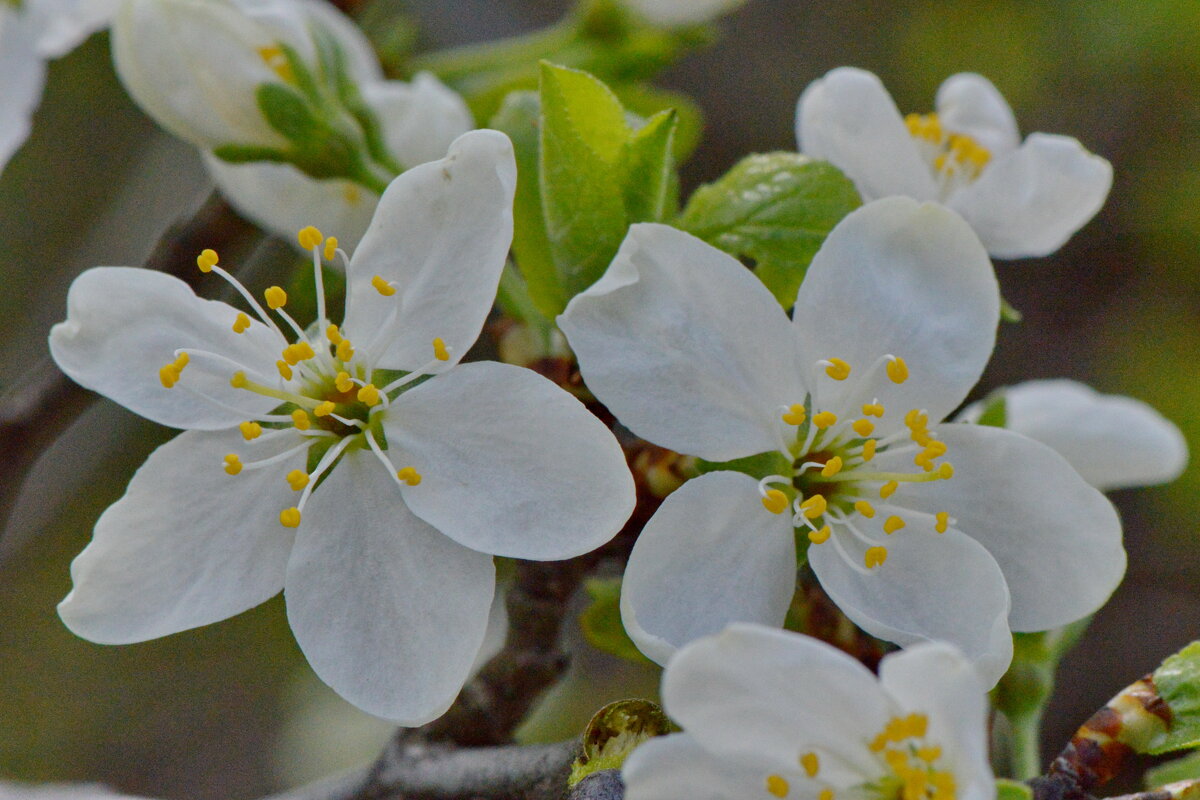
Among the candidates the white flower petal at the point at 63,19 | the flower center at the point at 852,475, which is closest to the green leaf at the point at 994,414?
the flower center at the point at 852,475

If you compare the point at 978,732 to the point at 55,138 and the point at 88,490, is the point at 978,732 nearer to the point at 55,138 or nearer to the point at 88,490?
the point at 88,490

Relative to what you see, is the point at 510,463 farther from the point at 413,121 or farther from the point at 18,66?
the point at 18,66

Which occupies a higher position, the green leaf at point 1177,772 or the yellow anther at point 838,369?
the yellow anther at point 838,369

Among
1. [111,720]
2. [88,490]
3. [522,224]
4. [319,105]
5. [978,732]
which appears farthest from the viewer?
[111,720]

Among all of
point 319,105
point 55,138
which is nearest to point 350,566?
point 319,105

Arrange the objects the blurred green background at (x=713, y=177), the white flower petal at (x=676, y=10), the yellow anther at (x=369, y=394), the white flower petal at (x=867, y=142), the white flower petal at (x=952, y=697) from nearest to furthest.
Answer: the white flower petal at (x=952, y=697) → the yellow anther at (x=369, y=394) → the white flower petal at (x=867, y=142) → the white flower petal at (x=676, y=10) → the blurred green background at (x=713, y=177)

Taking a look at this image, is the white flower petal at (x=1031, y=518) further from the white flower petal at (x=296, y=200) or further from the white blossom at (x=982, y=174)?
the white flower petal at (x=296, y=200)

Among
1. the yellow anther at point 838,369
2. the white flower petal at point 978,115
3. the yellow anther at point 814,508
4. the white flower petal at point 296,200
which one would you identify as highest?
the white flower petal at point 978,115
